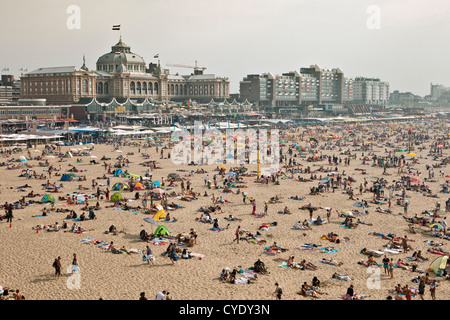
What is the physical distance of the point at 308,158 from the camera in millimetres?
42281

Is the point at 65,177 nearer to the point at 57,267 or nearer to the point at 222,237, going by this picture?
the point at 222,237

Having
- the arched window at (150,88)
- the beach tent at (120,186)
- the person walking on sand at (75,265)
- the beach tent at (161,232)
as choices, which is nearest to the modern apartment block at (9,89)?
the arched window at (150,88)

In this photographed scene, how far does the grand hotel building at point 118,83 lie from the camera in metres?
96.3

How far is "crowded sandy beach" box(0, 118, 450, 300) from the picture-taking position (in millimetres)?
13359

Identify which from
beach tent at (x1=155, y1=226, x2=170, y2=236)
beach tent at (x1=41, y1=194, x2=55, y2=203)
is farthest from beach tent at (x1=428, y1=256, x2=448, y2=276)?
beach tent at (x1=41, y1=194, x2=55, y2=203)

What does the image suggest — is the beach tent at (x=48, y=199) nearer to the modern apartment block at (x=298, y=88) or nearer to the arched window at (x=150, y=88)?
the arched window at (x=150, y=88)

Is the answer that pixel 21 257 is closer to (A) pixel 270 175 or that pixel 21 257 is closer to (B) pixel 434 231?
(B) pixel 434 231

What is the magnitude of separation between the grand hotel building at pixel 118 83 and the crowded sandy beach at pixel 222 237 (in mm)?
64705

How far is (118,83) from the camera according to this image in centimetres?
10606
